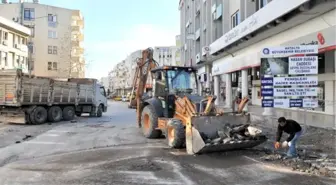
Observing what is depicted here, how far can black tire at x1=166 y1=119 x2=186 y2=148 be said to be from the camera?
1101 cm

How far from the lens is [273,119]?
18.8m

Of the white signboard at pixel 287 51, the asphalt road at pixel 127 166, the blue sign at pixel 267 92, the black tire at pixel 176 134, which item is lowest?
the asphalt road at pixel 127 166

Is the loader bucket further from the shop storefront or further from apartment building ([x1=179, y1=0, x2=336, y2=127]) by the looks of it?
the shop storefront

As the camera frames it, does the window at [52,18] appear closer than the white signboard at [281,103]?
No

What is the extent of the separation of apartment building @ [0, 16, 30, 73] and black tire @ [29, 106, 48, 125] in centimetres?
2390

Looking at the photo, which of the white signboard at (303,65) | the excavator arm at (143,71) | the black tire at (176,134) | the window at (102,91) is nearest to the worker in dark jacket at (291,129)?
the white signboard at (303,65)

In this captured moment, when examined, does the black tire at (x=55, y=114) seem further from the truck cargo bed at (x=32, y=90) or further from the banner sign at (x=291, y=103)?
the banner sign at (x=291, y=103)

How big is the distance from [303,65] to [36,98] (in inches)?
604

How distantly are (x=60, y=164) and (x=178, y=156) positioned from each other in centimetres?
316

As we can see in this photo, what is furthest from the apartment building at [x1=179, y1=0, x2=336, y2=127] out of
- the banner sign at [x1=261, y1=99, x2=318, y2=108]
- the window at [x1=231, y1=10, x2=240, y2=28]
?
the banner sign at [x1=261, y1=99, x2=318, y2=108]

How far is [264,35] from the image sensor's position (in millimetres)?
20328

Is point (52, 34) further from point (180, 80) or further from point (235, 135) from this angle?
point (235, 135)

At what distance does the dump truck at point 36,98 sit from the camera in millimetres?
19578

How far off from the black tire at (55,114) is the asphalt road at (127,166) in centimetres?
889
